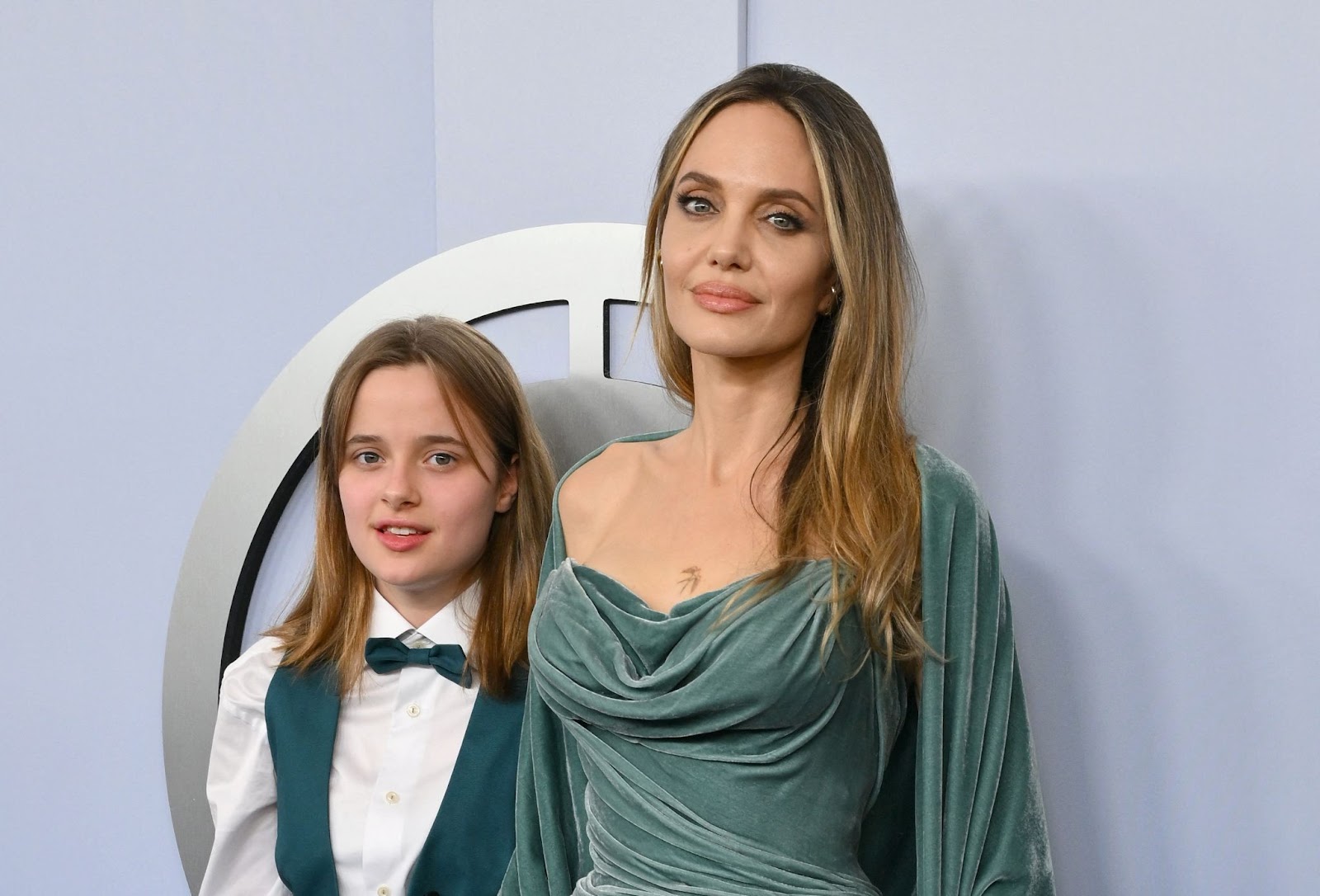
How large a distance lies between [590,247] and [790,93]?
359mm

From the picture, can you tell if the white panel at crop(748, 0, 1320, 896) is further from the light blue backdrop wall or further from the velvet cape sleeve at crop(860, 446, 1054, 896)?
the velvet cape sleeve at crop(860, 446, 1054, 896)

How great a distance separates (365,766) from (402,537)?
0.74 feet

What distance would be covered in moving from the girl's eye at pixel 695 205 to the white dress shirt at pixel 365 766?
45 centimetres

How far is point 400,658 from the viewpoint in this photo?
129cm

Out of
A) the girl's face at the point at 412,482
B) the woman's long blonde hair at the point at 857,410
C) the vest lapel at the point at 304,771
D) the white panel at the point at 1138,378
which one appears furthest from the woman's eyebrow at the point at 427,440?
the white panel at the point at 1138,378

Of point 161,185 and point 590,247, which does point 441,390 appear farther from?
point 161,185

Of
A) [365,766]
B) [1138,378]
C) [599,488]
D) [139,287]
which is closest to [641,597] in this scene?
[599,488]

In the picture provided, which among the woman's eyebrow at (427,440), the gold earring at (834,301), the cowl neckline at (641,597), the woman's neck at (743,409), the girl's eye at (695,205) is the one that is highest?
the girl's eye at (695,205)

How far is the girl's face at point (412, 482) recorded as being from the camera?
4.14 ft

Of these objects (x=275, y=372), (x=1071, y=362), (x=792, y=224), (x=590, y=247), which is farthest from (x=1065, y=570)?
(x=275, y=372)

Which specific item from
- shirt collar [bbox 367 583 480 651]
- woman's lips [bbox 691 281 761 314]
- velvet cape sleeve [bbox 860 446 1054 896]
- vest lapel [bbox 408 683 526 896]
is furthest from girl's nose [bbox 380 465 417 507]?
velvet cape sleeve [bbox 860 446 1054 896]

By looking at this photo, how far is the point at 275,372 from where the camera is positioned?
1688 mm

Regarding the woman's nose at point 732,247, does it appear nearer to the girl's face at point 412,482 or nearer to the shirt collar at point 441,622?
the girl's face at point 412,482

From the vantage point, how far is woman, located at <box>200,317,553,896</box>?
1265mm
